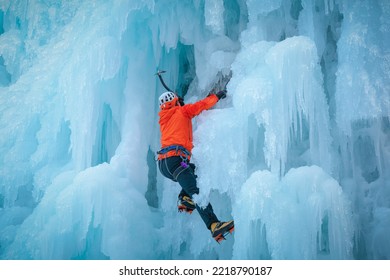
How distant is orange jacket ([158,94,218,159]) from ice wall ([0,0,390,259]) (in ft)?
0.58

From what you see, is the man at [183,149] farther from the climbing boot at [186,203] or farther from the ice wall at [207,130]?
the ice wall at [207,130]

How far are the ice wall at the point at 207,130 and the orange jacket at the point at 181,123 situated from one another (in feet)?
0.58

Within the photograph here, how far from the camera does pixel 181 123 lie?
361 centimetres

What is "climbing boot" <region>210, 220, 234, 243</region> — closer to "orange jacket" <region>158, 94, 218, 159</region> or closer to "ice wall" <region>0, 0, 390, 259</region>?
"ice wall" <region>0, 0, 390, 259</region>

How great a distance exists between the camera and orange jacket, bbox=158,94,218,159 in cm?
358

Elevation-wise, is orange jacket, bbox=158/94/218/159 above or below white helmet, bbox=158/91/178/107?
below

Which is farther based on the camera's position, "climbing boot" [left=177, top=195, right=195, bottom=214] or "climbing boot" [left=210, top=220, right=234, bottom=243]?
"climbing boot" [left=177, top=195, right=195, bottom=214]

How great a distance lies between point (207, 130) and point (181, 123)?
26 centimetres

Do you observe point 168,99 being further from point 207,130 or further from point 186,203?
point 186,203

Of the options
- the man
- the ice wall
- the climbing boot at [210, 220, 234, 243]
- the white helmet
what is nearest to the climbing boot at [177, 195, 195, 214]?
the man

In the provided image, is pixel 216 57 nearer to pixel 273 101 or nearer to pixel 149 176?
pixel 273 101

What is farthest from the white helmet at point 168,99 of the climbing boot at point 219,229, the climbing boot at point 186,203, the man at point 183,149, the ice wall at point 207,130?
the climbing boot at point 219,229

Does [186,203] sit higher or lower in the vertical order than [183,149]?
lower

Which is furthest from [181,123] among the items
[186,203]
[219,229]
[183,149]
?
[219,229]
